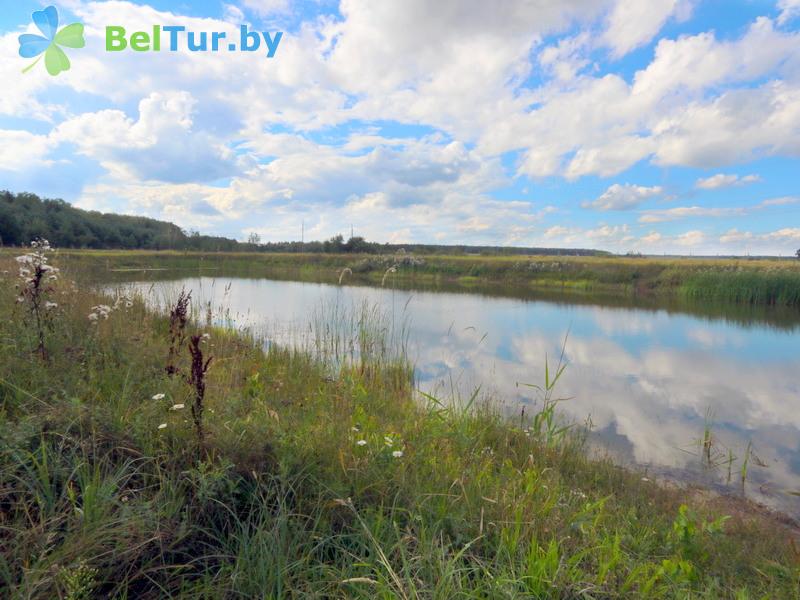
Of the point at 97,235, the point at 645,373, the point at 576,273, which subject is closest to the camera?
the point at 645,373

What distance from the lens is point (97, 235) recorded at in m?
29.8

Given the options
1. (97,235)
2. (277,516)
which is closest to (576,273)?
(277,516)

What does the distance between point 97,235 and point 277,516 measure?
34.9m

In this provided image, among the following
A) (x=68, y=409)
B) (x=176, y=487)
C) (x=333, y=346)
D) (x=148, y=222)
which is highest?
(x=148, y=222)

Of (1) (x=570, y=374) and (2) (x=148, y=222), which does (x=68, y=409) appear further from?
(2) (x=148, y=222)

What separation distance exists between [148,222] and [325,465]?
208ft

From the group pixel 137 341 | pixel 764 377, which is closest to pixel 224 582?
pixel 137 341

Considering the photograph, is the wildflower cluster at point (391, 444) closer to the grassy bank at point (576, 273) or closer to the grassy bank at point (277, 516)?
the grassy bank at point (277, 516)

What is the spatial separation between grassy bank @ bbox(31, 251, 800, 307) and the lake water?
149 inches

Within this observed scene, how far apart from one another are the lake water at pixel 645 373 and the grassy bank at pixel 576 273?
3778 mm

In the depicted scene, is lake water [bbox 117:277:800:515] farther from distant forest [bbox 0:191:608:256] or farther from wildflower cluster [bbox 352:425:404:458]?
distant forest [bbox 0:191:608:256]

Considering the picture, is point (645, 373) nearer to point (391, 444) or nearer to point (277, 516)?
point (391, 444)

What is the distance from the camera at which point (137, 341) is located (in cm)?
379

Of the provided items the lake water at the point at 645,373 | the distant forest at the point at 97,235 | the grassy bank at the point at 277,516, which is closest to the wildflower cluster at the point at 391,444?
the grassy bank at the point at 277,516
